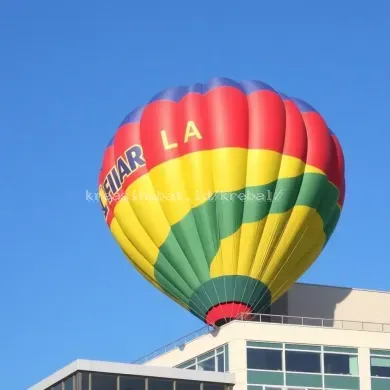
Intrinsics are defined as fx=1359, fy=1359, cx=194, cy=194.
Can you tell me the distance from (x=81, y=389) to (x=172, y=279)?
921 cm

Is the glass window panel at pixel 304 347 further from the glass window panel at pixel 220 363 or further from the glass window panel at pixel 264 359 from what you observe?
the glass window panel at pixel 220 363

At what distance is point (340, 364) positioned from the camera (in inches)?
2144

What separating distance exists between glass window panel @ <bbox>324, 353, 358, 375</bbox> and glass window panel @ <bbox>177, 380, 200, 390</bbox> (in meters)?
5.70

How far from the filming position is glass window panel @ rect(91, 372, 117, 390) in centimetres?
4966

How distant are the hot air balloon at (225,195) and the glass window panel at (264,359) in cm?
313

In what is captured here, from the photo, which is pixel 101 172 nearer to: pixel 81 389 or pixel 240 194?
pixel 240 194

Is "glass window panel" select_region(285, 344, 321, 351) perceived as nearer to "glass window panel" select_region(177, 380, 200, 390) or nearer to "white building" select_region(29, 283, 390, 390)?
"white building" select_region(29, 283, 390, 390)

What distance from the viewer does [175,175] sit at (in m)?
56.2

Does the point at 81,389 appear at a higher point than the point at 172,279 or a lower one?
lower

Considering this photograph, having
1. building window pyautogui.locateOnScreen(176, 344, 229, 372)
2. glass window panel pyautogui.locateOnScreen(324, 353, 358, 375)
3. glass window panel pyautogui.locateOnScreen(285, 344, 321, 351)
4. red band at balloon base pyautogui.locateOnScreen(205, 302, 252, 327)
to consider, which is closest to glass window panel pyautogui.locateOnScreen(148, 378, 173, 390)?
building window pyautogui.locateOnScreen(176, 344, 229, 372)

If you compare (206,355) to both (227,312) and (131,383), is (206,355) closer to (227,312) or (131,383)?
(227,312)

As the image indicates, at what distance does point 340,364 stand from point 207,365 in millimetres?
5358

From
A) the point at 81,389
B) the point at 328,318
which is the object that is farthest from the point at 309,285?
the point at 81,389

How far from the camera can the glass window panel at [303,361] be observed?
53.7m
